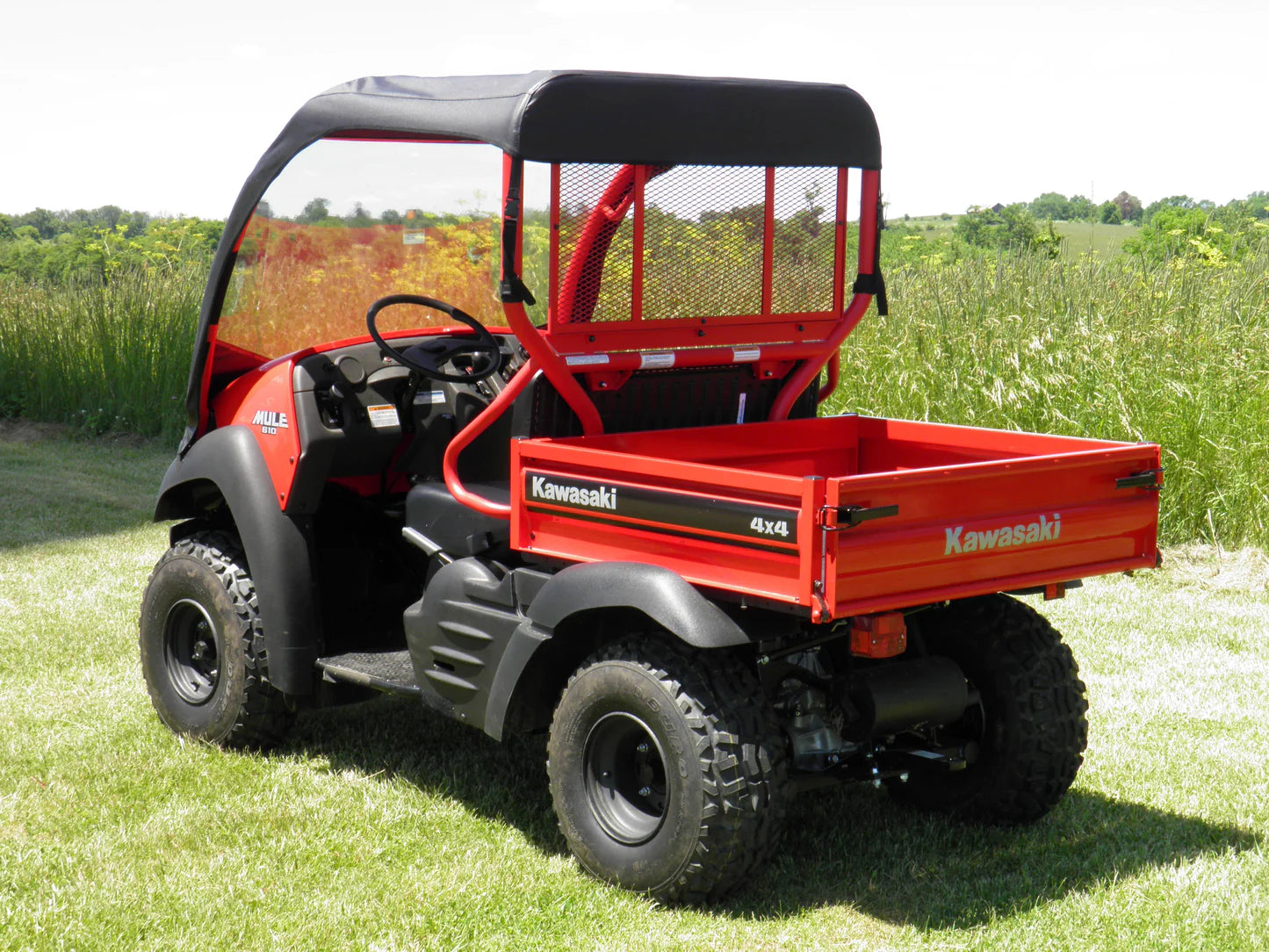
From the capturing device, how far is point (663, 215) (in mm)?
3861

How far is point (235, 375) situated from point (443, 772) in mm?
1430

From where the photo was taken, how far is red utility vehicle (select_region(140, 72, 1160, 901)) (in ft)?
10.6

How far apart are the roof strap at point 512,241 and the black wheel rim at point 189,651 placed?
1.71m

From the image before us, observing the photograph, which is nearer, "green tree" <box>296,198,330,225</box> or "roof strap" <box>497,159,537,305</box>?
"roof strap" <box>497,159,537,305</box>

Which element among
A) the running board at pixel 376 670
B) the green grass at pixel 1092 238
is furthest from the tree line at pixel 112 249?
the running board at pixel 376 670

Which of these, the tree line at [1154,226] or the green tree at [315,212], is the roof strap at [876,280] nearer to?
the green tree at [315,212]

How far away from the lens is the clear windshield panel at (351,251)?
4273 mm

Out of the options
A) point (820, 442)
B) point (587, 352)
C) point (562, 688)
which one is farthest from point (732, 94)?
point (562, 688)

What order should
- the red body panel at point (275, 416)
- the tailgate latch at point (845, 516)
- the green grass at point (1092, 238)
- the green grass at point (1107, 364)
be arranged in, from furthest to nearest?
the green grass at point (1092, 238) < the green grass at point (1107, 364) < the red body panel at point (275, 416) < the tailgate latch at point (845, 516)

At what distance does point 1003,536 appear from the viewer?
3.31 meters

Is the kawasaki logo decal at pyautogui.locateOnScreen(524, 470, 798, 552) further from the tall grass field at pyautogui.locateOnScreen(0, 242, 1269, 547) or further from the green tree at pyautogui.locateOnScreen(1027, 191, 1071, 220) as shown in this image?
the green tree at pyautogui.locateOnScreen(1027, 191, 1071, 220)

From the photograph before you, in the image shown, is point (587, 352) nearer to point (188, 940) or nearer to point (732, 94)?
point (732, 94)

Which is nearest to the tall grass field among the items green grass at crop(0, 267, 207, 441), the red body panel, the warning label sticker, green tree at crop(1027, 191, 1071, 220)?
green tree at crop(1027, 191, 1071, 220)

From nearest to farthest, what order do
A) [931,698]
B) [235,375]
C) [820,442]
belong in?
[931,698], [820,442], [235,375]
